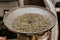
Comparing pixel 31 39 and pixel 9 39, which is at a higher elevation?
pixel 31 39

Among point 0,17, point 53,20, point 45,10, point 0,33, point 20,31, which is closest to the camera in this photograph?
point 20,31

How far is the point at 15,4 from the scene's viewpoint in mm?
1737

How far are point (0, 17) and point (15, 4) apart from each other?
20 centimetres

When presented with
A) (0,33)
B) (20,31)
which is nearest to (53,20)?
(20,31)

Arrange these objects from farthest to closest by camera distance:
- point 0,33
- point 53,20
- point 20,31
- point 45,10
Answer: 1. point 0,33
2. point 45,10
3. point 53,20
4. point 20,31

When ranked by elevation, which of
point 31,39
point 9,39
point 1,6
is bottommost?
point 9,39

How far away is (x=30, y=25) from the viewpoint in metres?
1.18

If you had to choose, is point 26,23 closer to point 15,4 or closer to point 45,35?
point 45,35

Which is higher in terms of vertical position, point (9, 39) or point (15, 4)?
point (15, 4)

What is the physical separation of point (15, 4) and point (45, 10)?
1.67ft

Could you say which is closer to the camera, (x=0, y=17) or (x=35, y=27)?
(x=35, y=27)

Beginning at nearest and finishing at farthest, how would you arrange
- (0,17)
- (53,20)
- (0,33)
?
(53,20)
(0,33)
(0,17)

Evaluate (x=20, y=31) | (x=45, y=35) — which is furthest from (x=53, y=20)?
(x=20, y=31)

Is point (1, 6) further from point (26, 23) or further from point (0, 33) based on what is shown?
point (26, 23)
